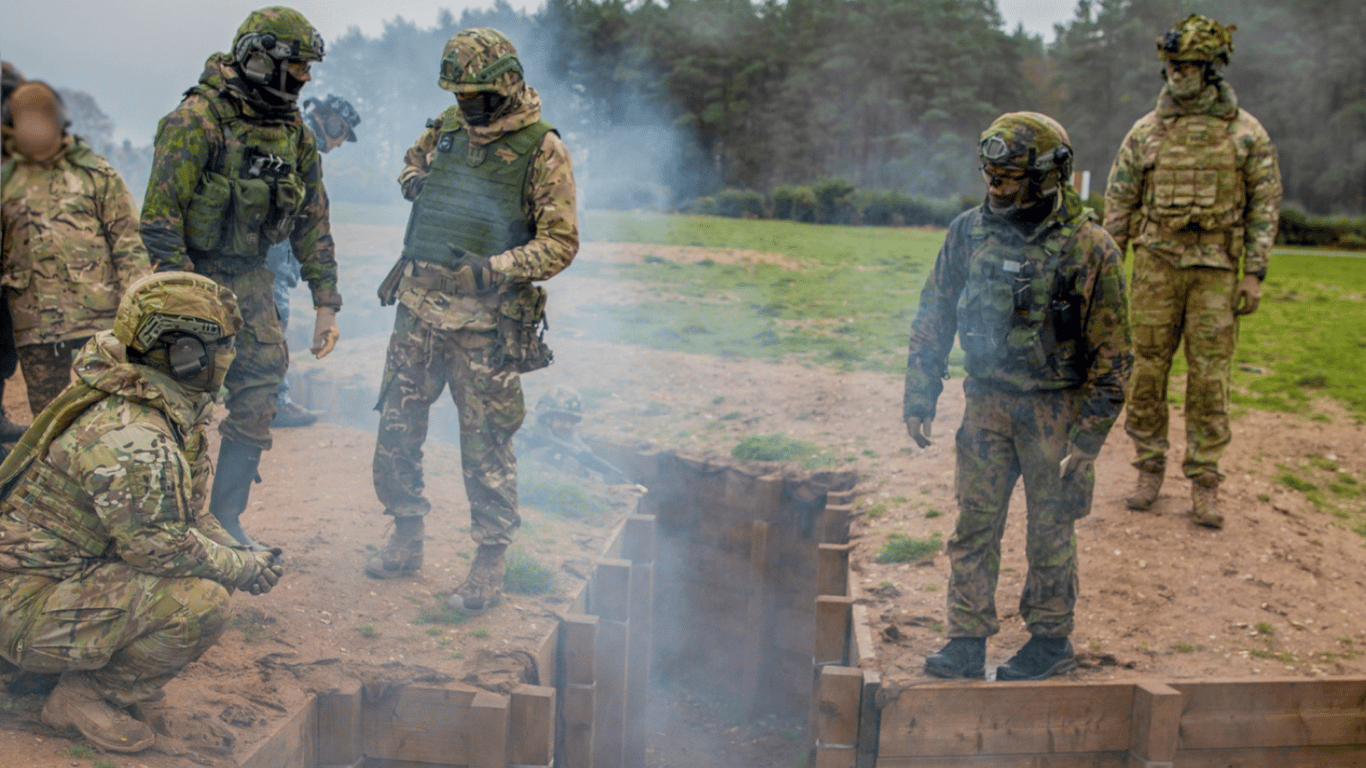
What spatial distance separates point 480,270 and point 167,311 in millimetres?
1665

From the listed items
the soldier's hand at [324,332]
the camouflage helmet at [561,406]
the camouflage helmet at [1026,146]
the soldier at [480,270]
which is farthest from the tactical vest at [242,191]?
the camouflage helmet at [561,406]

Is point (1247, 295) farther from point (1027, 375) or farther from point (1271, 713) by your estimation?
point (1027, 375)

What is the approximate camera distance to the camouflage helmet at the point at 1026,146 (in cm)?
449

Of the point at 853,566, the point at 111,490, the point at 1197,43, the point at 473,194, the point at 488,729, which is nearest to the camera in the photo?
the point at 111,490

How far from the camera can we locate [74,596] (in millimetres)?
3602

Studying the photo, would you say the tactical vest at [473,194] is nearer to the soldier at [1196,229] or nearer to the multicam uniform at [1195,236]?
the soldier at [1196,229]

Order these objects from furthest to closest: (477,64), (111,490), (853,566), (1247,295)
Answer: (853,566) < (1247,295) < (477,64) < (111,490)

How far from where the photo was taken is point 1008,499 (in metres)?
4.96

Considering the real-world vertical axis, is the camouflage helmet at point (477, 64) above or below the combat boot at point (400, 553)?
above

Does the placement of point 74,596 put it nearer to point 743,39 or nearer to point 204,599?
point 204,599

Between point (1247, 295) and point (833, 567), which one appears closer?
point (1247, 295)

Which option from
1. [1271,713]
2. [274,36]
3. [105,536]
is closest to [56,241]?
[274,36]

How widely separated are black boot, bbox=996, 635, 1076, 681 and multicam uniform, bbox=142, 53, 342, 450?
3.51 metres

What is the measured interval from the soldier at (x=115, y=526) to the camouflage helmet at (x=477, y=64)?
1763 millimetres
